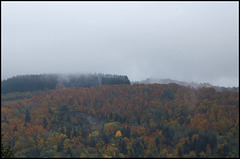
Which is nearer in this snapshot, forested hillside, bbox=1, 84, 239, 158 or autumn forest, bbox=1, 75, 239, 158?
autumn forest, bbox=1, 75, 239, 158

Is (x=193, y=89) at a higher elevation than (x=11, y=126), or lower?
higher

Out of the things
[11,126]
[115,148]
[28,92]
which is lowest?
[115,148]

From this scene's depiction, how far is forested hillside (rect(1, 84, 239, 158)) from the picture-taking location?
12219 cm

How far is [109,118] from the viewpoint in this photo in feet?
573

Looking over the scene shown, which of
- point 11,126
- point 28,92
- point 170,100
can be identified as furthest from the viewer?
point 170,100

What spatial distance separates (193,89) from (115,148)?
250 ft

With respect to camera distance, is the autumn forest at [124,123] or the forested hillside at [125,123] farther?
the forested hillside at [125,123]

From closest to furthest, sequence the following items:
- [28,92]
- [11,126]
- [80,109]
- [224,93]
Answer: [11,126], [224,93], [28,92], [80,109]

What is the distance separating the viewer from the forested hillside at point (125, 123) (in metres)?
122

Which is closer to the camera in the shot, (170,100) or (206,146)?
(206,146)

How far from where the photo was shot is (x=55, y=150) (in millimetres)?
127062

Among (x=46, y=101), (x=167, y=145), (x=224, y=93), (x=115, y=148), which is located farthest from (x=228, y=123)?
(x=46, y=101)

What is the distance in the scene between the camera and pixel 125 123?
542 feet

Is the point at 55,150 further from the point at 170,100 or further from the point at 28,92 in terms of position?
the point at 170,100
